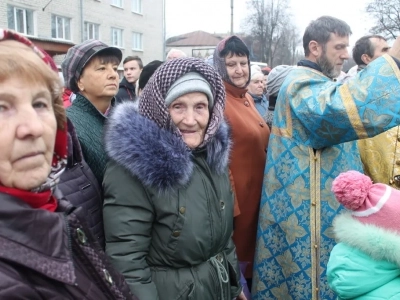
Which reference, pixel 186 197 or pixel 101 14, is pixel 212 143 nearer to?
pixel 186 197

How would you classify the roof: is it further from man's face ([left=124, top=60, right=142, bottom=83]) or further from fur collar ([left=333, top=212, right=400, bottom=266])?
fur collar ([left=333, top=212, right=400, bottom=266])

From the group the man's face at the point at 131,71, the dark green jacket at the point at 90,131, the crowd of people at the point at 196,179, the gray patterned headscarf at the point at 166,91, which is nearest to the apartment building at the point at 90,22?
the man's face at the point at 131,71

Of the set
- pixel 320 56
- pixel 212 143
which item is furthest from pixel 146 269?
pixel 320 56

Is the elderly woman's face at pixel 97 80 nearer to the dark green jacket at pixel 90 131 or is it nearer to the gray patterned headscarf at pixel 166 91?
the dark green jacket at pixel 90 131

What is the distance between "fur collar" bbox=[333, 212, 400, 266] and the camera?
170cm

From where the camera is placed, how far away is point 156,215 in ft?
5.77

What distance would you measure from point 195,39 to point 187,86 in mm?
63423

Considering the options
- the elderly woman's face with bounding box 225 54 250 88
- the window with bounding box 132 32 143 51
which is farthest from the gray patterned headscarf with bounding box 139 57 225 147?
the window with bounding box 132 32 143 51

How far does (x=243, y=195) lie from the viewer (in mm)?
2637

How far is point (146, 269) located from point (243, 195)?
1.04 meters

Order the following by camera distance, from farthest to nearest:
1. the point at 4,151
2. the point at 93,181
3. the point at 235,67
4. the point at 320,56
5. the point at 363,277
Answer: the point at 235,67 < the point at 320,56 < the point at 93,181 < the point at 363,277 < the point at 4,151

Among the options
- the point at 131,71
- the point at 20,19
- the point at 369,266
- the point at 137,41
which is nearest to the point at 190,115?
the point at 369,266

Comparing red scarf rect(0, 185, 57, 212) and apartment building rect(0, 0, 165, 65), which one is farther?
apartment building rect(0, 0, 165, 65)

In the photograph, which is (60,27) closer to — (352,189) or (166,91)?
(166,91)
